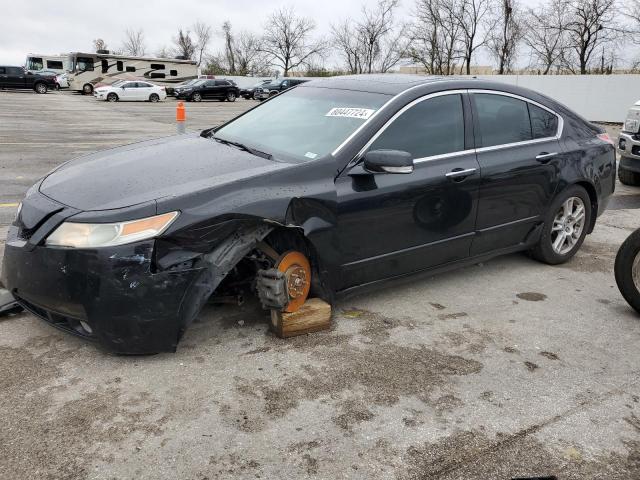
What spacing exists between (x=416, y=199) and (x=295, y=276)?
1.01 metres

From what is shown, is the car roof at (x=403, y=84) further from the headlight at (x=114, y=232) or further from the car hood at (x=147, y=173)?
the headlight at (x=114, y=232)

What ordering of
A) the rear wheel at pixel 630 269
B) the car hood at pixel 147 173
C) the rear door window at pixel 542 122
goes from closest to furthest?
the car hood at pixel 147 173 < the rear wheel at pixel 630 269 < the rear door window at pixel 542 122

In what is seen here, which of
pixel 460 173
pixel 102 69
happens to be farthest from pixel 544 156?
pixel 102 69

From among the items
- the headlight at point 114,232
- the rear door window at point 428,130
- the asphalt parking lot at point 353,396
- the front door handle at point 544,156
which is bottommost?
the asphalt parking lot at point 353,396

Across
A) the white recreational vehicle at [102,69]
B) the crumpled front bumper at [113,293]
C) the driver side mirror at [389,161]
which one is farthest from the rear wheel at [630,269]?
the white recreational vehicle at [102,69]

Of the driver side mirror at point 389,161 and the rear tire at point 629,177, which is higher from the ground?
the driver side mirror at point 389,161

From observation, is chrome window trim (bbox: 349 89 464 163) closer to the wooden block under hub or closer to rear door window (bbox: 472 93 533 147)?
rear door window (bbox: 472 93 533 147)

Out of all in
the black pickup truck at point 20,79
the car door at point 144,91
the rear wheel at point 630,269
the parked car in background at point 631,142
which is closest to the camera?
the rear wheel at point 630,269

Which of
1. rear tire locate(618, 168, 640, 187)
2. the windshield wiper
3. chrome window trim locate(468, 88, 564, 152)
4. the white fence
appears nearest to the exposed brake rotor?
the windshield wiper

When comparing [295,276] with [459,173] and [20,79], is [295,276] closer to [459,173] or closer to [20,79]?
[459,173]

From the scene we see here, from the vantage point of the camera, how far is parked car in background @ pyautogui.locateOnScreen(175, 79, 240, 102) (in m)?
38.1

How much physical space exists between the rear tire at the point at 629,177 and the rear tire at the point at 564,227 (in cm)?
464

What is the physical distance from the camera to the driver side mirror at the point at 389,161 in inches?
138

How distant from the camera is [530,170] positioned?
4.57 m
